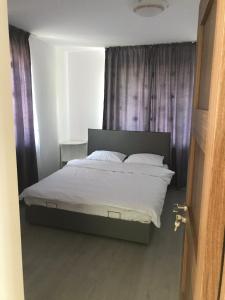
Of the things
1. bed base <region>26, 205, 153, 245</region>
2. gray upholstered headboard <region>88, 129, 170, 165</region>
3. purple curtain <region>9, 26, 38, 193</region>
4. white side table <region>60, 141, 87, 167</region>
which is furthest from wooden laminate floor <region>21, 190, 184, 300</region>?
white side table <region>60, 141, 87, 167</region>

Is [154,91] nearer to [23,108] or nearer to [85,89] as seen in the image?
[85,89]

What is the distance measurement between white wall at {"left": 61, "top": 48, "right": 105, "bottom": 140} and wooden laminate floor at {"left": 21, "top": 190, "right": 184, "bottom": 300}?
8.49 feet

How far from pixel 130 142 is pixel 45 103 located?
172cm

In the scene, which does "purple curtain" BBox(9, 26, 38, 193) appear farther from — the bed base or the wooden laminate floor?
the wooden laminate floor

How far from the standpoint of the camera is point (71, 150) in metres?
4.98

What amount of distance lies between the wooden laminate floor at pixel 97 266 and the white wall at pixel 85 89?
2.59 metres

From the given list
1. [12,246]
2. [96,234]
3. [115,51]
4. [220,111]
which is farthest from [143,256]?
[115,51]

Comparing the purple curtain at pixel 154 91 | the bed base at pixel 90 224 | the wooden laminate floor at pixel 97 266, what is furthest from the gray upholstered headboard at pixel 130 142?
the bed base at pixel 90 224

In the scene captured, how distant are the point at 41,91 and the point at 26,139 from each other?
3.19 feet

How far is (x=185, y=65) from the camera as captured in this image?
4.16 meters

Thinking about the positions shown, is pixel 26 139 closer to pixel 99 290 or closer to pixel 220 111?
pixel 99 290

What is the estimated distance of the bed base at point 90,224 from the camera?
8.80 ft

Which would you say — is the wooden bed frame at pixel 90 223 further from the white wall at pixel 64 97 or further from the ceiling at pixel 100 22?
the ceiling at pixel 100 22

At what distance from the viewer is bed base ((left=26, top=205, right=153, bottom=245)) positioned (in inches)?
106
